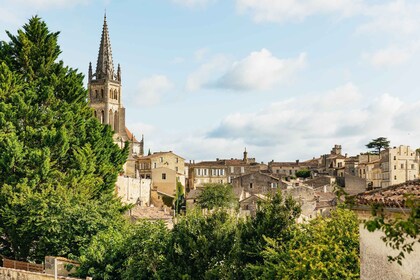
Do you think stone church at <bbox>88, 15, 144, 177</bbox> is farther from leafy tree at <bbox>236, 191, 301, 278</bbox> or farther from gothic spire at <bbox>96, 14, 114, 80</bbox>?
leafy tree at <bbox>236, 191, 301, 278</bbox>

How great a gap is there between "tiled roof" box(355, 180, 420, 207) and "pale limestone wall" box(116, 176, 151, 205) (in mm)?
66423

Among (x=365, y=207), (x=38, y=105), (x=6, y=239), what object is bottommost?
(x=6, y=239)

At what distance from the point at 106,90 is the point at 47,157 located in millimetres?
93818

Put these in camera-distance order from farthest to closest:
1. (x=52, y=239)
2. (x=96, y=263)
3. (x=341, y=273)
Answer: (x=52, y=239)
(x=96, y=263)
(x=341, y=273)

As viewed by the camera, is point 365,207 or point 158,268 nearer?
point 365,207

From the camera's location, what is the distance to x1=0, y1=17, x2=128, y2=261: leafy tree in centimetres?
2884

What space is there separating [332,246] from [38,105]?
2503cm

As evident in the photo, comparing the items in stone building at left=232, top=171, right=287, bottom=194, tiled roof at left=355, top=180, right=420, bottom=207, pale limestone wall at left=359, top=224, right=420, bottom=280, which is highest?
tiled roof at left=355, top=180, right=420, bottom=207

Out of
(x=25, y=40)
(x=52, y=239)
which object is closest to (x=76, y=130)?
(x=25, y=40)

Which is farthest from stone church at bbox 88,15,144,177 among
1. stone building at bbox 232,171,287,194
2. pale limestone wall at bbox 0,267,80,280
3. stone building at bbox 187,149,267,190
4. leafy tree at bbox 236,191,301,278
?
leafy tree at bbox 236,191,301,278

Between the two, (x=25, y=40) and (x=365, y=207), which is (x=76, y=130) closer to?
(x=25, y=40)

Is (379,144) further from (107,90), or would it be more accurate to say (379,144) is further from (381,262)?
(381,262)

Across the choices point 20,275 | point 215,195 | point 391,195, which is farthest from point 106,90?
point 391,195

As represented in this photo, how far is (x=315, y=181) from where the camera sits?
100 m
